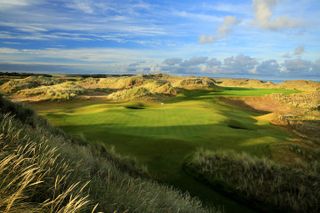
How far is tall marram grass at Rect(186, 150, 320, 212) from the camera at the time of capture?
32.3ft

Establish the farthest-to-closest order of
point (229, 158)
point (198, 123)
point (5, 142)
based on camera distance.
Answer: point (198, 123) → point (229, 158) → point (5, 142)

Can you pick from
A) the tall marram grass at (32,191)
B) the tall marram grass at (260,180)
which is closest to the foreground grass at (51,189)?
the tall marram grass at (32,191)

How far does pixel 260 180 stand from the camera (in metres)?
10.9

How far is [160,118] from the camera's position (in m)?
22.4

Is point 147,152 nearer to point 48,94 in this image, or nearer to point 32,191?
point 32,191

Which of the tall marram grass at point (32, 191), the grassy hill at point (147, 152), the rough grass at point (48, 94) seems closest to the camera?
the tall marram grass at point (32, 191)

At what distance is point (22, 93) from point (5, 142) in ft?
178

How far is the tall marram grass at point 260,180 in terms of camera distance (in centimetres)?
985

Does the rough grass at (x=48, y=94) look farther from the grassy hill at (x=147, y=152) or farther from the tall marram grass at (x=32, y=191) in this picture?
the tall marram grass at (x=32, y=191)

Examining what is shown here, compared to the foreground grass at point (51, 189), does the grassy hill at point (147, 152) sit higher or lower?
lower

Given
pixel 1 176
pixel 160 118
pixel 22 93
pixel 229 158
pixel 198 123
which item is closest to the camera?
pixel 1 176

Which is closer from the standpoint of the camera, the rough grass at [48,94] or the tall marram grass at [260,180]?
the tall marram grass at [260,180]

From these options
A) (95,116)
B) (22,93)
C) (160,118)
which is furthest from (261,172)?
(22,93)

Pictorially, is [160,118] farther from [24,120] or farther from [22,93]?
[22,93]
